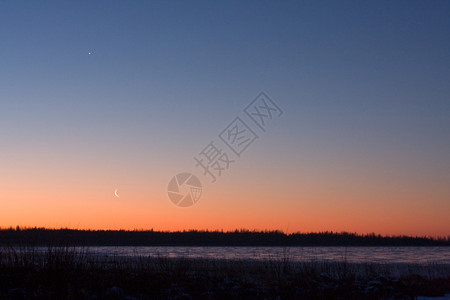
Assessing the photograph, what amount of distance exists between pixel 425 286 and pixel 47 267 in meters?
12.5

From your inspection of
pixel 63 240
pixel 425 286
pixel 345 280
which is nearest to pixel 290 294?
pixel 345 280

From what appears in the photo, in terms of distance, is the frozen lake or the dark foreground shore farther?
the frozen lake

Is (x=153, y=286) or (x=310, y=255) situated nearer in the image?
(x=153, y=286)

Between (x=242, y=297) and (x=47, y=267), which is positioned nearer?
(x=242, y=297)

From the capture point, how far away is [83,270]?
16.4m

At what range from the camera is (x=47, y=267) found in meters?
15.6

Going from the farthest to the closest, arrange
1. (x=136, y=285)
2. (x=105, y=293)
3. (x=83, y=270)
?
(x=83, y=270) < (x=136, y=285) < (x=105, y=293)

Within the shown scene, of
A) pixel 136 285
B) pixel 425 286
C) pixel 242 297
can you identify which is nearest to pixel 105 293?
pixel 136 285

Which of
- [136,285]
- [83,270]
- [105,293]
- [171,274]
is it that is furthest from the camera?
[171,274]

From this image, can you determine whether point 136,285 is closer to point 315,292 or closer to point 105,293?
point 105,293

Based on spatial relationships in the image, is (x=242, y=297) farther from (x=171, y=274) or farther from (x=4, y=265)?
(x=4, y=265)

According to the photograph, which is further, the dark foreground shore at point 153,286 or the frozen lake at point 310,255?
the frozen lake at point 310,255

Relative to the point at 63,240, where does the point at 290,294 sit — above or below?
below

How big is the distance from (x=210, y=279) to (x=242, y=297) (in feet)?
8.17
